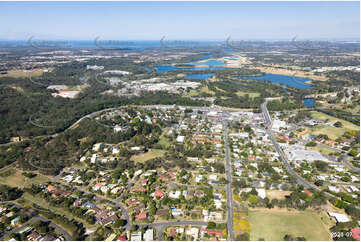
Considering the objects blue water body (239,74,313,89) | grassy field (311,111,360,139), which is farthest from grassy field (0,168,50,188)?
blue water body (239,74,313,89)

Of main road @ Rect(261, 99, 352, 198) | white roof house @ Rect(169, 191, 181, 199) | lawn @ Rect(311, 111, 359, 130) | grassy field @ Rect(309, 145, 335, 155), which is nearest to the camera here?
white roof house @ Rect(169, 191, 181, 199)

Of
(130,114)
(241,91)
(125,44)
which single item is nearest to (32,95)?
(130,114)

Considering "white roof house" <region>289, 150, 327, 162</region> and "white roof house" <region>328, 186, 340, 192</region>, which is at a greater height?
"white roof house" <region>289, 150, 327, 162</region>

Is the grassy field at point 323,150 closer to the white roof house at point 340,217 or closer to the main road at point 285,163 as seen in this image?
the main road at point 285,163

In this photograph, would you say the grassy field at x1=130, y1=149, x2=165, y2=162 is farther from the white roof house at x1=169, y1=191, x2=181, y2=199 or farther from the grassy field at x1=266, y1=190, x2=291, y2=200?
the grassy field at x1=266, y1=190, x2=291, y2=200

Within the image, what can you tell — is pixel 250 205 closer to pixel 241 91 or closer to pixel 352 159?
pixel 352 159

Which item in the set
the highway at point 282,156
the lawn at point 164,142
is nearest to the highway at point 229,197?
the highway at point 282,156

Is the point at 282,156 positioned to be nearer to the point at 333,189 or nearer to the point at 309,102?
the point at 333,189
